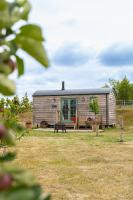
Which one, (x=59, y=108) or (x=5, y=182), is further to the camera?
(x=59, y=108)

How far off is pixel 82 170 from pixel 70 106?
2066 cm

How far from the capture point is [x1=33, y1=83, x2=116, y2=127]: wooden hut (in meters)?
31.0

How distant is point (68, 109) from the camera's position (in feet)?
103

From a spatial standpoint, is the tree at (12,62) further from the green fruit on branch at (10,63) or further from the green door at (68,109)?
the green door at (68,109)

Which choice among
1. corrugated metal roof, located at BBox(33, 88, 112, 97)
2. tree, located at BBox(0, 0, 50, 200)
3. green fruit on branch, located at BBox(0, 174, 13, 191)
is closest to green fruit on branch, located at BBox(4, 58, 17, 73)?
tree, located at BBox(0, 0, 50, 200)

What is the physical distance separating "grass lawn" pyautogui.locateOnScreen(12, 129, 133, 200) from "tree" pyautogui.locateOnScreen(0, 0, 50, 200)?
6998mm

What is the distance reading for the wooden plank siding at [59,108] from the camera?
102 ft

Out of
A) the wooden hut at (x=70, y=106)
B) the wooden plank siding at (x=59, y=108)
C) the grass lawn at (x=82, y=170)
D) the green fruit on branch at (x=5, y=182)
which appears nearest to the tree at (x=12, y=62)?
the green fruit on branch at (x=5, y=182)

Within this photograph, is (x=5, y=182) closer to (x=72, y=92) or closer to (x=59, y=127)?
(x=59, y=127)

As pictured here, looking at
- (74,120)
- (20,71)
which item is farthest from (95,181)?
(74,120)

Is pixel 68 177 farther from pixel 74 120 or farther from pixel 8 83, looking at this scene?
Result: pixel 74 120

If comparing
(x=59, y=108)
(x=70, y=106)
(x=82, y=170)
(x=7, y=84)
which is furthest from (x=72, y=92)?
(x=7, y=84)

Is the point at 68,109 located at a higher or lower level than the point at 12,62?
higher

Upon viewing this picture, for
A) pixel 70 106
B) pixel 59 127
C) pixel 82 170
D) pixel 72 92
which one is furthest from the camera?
pixel 72 92
